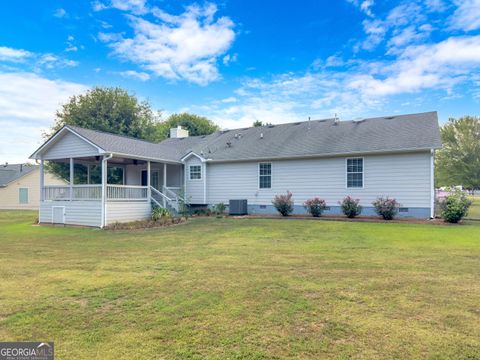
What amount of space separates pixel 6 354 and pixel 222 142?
18.7 meters

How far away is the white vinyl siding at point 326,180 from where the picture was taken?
14.1m

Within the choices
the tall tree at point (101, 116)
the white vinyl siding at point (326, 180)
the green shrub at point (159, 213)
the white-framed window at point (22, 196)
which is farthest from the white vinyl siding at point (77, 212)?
the white-framed window at point (22, 196)

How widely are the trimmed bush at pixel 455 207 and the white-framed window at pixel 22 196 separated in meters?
37.8

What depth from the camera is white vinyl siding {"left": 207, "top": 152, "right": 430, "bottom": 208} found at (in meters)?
14.1

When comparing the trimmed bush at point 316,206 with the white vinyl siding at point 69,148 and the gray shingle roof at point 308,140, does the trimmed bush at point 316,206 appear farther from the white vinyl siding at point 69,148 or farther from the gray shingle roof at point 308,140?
the white vinyl siding at point 69,148

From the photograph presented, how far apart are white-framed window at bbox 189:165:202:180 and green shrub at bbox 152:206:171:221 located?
3620mm

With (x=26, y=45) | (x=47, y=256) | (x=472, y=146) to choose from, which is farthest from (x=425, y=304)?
(x=472, y=146)

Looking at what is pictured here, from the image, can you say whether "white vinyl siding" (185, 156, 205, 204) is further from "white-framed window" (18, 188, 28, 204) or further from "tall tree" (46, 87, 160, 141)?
"white-framed window" (18, 188, 28, 204)

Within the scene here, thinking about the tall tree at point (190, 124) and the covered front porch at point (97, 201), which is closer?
the covered front porch at point (97, 201)

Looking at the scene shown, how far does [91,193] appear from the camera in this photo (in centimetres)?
1524

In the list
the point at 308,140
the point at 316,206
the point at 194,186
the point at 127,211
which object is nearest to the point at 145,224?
the point at 127,211

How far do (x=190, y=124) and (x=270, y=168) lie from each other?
24.1 m

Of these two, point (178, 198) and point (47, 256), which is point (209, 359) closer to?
point (47, 256)

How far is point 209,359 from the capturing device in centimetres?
290
